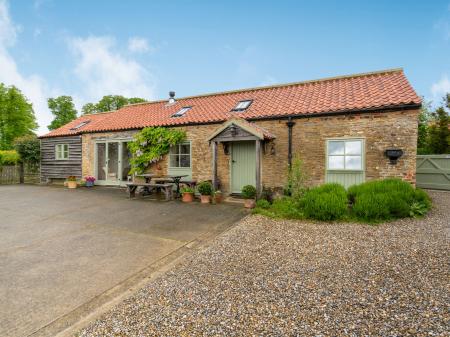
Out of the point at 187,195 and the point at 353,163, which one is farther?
the point at 187,195

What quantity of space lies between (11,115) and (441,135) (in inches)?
1824

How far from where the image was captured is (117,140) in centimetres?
1270

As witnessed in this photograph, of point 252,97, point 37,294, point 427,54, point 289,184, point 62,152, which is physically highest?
point 427,54

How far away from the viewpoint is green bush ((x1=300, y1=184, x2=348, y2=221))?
6.07 meters

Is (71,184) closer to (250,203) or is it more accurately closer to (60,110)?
(250,203)

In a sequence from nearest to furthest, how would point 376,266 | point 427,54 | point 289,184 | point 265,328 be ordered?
point 265,328, point 376,266, point 289,184, point 427,54

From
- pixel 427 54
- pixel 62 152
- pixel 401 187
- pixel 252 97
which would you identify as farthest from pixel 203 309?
pixel 427 54

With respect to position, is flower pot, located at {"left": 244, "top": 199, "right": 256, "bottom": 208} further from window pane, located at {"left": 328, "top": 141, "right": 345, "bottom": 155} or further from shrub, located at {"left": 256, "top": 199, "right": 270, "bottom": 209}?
window pane, located at {"left": 328, "top": 141, "right": 345, "bottom": 155}

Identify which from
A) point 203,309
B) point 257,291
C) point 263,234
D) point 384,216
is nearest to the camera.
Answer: point 203,309

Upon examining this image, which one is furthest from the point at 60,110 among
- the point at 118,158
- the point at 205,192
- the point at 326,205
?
the point at 326,205

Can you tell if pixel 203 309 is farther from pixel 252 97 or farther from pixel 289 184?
pixel 252 97

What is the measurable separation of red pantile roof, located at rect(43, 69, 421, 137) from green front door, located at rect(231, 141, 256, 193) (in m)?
1.18

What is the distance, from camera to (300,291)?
274 cm

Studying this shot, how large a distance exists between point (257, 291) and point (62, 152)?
16.1 metres
